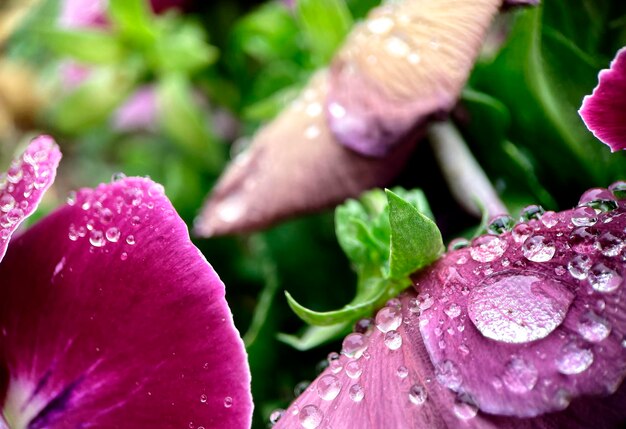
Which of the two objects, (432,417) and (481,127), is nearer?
(432,417)

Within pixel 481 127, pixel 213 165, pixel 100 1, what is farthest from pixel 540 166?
pixel 100 1

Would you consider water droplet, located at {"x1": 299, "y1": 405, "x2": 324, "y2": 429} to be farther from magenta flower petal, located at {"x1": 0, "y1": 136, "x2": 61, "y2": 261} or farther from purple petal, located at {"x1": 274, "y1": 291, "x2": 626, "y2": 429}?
magenta flower petal, located at {"x1": 0, "y1": 136, "x2": 61, "y2": 261}

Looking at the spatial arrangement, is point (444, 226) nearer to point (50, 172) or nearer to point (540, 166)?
point (540, 166)

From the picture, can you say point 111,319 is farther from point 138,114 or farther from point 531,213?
point 138,114

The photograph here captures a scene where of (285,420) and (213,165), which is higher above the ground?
(285,420)

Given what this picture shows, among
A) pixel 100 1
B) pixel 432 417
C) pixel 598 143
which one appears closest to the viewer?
pixel 432 417

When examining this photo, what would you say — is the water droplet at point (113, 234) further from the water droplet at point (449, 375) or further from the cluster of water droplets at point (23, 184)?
A: the water droplet at point (449, 375)
